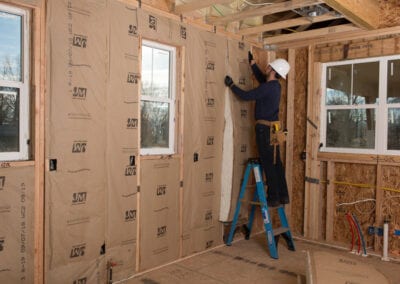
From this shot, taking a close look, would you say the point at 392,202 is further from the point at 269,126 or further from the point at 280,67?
the point at 280,67

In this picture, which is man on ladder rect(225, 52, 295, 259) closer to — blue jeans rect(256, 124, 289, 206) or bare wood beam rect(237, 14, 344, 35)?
blue jeans rect(256, 124, 289, 206)

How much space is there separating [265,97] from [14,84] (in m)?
2.65

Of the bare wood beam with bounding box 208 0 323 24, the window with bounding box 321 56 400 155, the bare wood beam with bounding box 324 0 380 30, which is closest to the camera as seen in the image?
the bare wood beam with bounding box 324 0 380 30

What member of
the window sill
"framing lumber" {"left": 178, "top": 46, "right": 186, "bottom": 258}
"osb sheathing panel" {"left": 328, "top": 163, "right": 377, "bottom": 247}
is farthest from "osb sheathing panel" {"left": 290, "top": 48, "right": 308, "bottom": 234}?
the window sill

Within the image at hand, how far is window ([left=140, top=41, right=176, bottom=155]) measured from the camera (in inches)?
142

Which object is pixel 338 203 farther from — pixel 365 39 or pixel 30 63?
pixel 30 63

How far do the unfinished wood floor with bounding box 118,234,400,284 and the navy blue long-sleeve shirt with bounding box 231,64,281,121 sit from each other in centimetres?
160

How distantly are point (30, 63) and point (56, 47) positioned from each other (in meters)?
0.23

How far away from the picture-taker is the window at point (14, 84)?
2.59 meters

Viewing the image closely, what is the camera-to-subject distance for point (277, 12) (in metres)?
3.84

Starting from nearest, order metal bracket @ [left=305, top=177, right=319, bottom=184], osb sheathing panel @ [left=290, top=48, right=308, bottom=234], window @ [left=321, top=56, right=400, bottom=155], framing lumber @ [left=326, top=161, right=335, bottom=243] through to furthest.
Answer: window @ [left=321, top=56, right=400, bottom=155] < framing lumber @ [left=326, top=161, right=335, bottom=243] < metal bracket @ [left=305, top=177, right=319, bottom=184] < osb sheathing panel @ [left=290, top=48, right=308, bottom=234]

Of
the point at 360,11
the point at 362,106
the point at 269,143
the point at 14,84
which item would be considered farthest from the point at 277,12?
the point at 14,84

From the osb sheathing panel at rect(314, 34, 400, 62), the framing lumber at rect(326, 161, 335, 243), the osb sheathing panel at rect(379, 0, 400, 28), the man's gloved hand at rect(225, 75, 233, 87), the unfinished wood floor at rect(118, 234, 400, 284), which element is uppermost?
the osb sheathing panel at rect(379, 0, 400, 28)

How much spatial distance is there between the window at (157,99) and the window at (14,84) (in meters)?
1.15
